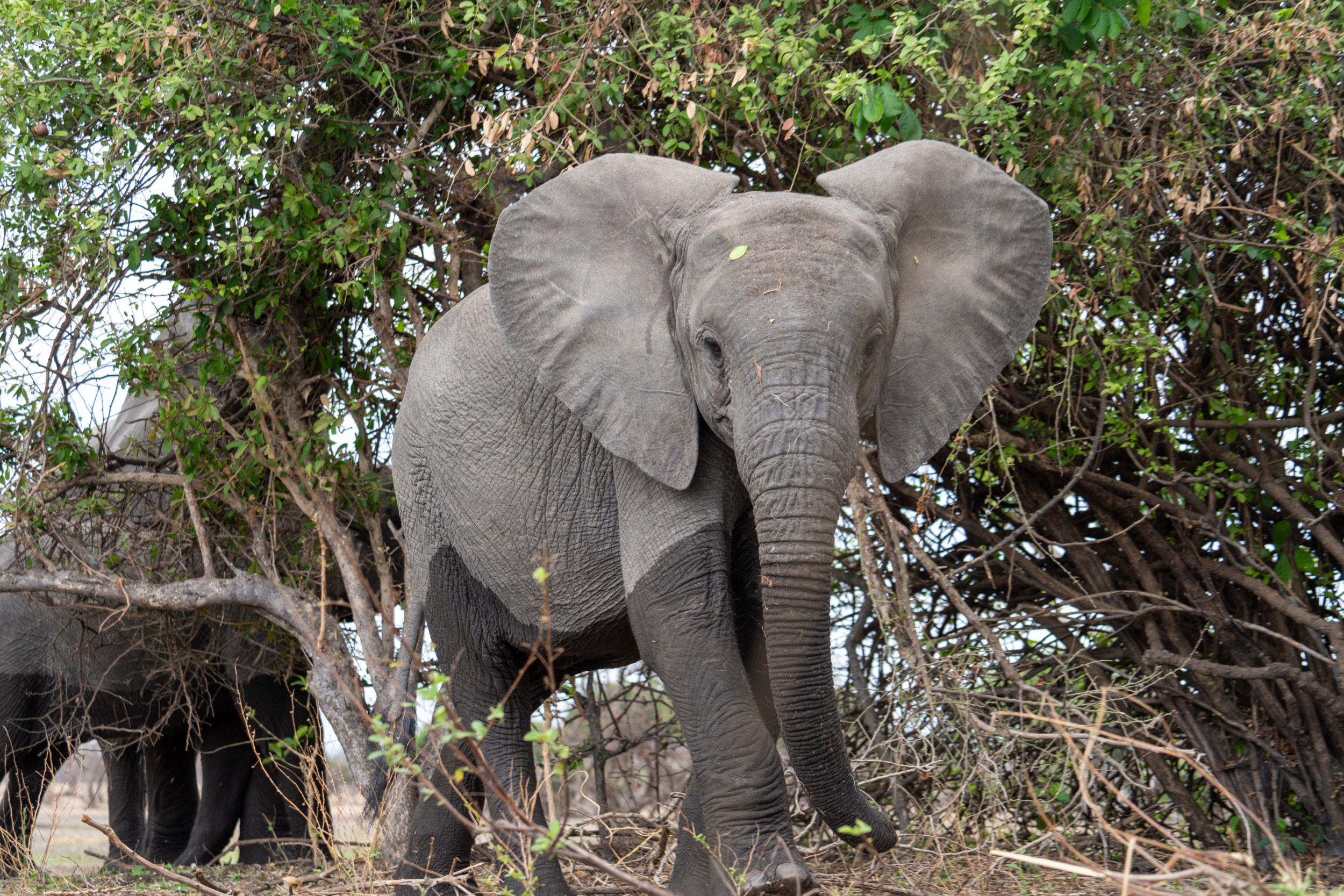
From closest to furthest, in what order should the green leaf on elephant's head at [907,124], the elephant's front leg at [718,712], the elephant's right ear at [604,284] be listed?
the elephant's front leg at [718,712] → the elephant's right ear at [604,284] → the green leaf on elephant's head at [907,124]

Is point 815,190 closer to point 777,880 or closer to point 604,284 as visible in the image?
point 604,284

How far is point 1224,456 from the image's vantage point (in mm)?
5047

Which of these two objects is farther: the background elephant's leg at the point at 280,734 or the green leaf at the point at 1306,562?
the background elephant's leg at the point at 280,734

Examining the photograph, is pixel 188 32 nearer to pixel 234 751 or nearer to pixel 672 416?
pixel 672 416

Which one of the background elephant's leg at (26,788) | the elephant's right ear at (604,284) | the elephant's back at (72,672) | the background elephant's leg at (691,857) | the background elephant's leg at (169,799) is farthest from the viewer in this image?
the background elephant's leg at (169,799)

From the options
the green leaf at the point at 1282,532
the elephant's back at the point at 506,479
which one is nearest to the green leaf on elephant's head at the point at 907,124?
the elephant's back at the point at 506,479

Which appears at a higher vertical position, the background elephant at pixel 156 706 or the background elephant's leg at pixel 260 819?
the background elephant at pixel 156 706

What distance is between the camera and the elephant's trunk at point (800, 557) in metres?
2.89

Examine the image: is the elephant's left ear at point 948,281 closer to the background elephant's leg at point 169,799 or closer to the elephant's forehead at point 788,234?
the elephant's forehead at point 788,234

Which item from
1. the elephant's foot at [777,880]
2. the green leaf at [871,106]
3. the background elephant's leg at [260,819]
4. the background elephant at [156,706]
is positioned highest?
the green leaf at [871,106]

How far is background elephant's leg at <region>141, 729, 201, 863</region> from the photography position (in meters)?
7.16

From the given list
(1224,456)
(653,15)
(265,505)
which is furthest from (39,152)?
(1224,456)

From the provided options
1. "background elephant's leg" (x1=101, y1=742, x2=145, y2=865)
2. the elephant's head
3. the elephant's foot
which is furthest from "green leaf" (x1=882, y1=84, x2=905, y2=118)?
"background elephant's leg" (x1=101, y1=742, x2=145, y2=865)

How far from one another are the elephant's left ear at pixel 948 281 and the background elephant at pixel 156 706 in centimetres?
375
